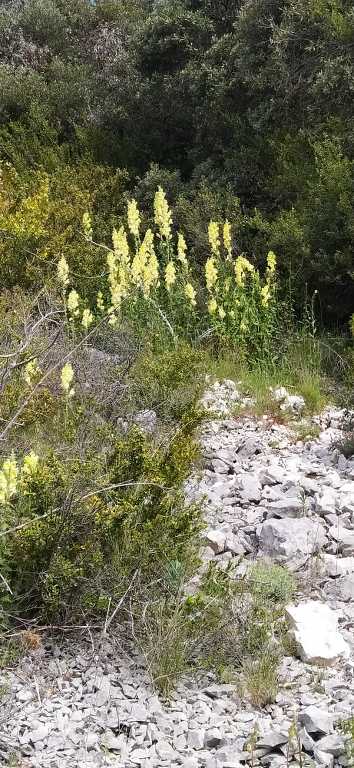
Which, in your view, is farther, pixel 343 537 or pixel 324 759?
pixel 343 537

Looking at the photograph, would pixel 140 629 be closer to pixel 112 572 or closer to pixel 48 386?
pixel 112 572

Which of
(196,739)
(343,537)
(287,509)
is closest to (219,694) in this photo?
(196,739)

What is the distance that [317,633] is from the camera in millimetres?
2820

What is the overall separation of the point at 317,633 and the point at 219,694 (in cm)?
45

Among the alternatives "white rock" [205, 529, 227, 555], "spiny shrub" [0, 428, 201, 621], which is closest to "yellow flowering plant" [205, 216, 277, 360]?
"white rock" [205, 529, 227, 555]

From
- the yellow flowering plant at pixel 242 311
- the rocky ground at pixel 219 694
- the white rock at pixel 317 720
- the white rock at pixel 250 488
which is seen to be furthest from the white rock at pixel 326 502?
the yellow flowering plant at pixel 242 311

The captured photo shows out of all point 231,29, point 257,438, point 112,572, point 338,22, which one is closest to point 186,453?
point 112,572

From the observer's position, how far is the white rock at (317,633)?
9.00 ft

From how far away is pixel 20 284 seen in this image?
293 inches

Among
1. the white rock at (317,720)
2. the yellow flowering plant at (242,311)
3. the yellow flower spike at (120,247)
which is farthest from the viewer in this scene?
the yellow flower spike at (120,247)

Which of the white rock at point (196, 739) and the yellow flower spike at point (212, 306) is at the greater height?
the white rock at point (196, 739)

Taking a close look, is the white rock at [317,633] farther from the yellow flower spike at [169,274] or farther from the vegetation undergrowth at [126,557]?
the yellow flower spike at [169,274]

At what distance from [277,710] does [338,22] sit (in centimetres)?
692

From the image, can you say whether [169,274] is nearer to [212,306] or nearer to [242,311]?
[212,306]
